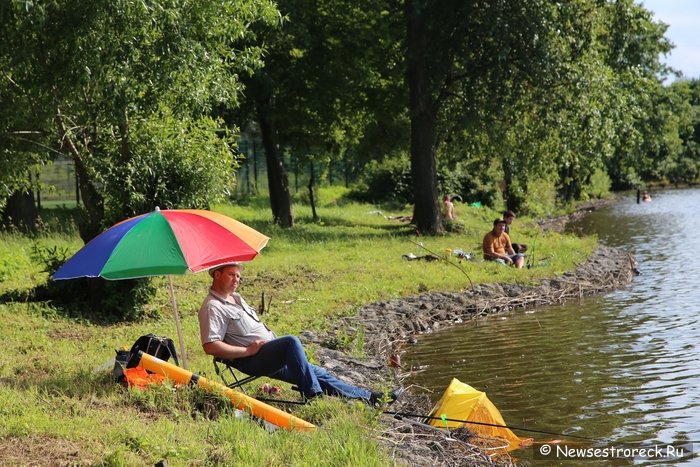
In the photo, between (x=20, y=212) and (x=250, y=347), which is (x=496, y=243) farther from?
(x=250, y=347)

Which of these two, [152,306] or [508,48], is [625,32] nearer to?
[508,48]

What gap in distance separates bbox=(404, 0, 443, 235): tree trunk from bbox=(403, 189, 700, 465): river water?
7.59 metres

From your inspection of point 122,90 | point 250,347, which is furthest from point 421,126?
point 250,347

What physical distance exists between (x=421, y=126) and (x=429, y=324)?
1189 centimetres

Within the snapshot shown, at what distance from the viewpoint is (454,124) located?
1054 inches

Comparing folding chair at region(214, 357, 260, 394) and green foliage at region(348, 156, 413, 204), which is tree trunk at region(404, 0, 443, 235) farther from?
folding chair at region(214, 357, 260, 394)

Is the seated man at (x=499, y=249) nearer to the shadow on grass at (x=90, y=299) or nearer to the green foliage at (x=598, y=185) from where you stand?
the shadow on grass at (x=90, y=299)

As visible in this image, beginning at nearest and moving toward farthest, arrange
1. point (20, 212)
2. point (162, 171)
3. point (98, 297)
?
point (98, 297)
point (162, 171)
point (20, 212)

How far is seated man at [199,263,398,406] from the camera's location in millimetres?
8703

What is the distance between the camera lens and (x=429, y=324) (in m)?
16.3

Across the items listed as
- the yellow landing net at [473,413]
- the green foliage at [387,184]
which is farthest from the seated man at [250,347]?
the green foliage at [387,184]

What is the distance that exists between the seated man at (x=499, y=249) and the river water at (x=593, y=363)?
2295 millimetres

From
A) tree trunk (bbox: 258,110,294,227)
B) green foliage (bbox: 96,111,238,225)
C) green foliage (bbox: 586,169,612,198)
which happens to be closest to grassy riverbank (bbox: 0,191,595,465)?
green foliage (bbox: 96,111,238,225)

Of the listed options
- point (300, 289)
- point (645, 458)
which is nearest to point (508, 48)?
point (300, 289)
